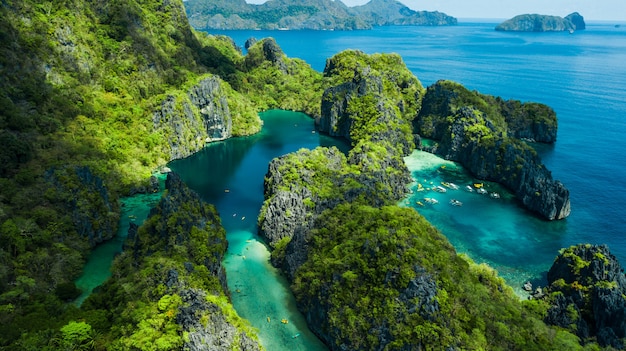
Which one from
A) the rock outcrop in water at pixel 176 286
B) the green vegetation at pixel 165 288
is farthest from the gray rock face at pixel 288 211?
the green vegetation at pixel 165 288

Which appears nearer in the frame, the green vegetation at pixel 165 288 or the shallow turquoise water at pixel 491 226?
the green vegetation at pixel 165 288

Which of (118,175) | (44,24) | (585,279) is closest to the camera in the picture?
(585,279)

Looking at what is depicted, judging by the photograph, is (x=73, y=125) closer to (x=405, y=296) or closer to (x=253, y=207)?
(x=253, y=207)

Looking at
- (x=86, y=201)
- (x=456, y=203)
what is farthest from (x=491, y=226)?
(x=86, y=201)

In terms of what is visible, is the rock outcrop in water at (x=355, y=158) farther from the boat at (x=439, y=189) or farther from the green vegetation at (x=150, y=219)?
A: the boat at (x=439, y=189)

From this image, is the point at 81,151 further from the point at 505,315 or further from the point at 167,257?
the point at 505,315

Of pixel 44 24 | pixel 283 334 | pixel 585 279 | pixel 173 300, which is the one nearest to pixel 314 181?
pixel 283 334
